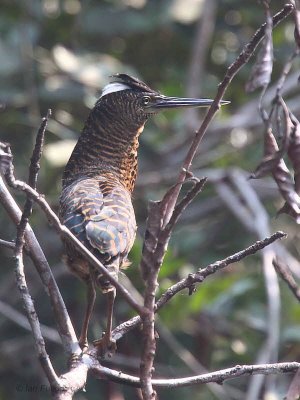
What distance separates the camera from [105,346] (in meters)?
2.74

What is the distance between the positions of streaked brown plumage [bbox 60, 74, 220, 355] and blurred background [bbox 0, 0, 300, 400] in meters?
0.83

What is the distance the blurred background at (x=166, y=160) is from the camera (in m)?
4.85

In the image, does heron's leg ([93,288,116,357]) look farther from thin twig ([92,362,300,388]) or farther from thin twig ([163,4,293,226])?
thin twig ([163,4,293,226])

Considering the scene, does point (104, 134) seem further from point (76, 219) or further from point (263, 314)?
point (263, 314)

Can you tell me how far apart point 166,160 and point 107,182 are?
6.83ft

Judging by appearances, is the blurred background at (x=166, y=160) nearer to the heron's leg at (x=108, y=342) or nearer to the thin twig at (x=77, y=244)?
the heron's leg at (x=108, y=342)

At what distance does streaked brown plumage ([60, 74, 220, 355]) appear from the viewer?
2957 millimetres

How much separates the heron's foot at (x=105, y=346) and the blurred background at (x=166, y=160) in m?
1.77

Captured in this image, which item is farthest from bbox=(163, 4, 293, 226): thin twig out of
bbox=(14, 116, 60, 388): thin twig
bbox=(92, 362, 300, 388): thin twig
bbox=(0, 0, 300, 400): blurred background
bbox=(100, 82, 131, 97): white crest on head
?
bbox=(0, 0, 300, 400): blurred background

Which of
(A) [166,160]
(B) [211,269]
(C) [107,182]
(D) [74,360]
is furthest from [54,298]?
(A) [166,160]

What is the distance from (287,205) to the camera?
2203mm

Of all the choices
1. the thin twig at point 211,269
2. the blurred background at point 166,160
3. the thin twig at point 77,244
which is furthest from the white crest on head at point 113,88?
the thin twig at point 77,244

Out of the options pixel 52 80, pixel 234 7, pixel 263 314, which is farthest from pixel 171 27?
pixel 263 314

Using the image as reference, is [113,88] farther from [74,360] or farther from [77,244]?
[77,244]
